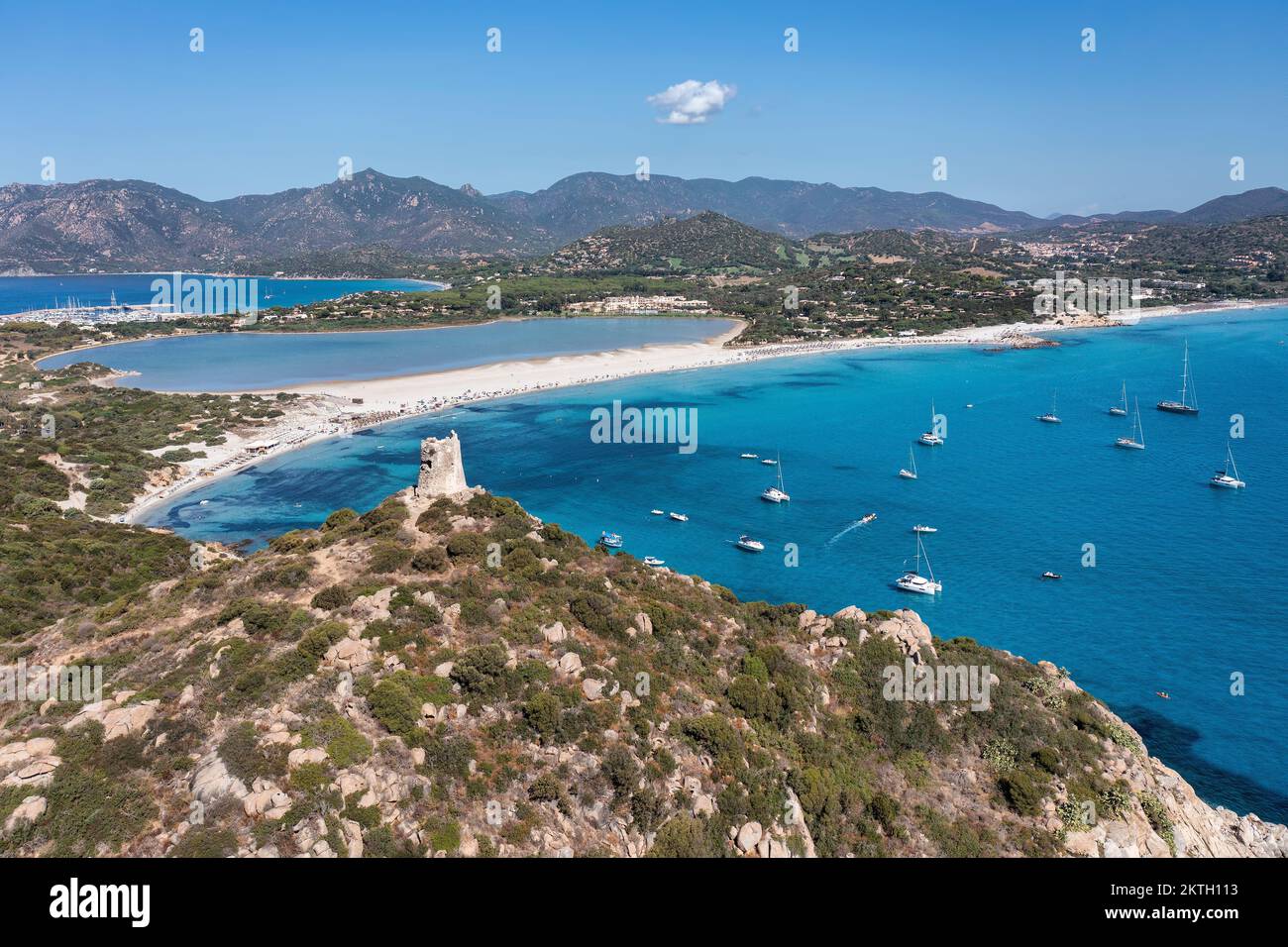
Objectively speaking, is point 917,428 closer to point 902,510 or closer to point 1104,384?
point 902,510

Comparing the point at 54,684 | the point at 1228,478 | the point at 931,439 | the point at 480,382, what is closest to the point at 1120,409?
the point at 1228,478

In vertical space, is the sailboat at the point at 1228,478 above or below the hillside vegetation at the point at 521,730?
above

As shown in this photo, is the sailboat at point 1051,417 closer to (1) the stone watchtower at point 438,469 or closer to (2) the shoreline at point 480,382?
(2) the shoreline at point 480,382

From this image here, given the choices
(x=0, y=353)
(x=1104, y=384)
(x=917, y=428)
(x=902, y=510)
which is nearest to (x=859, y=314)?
(x=1104, y=384)

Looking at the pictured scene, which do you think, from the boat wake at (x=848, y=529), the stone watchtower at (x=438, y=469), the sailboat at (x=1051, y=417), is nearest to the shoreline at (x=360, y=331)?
the sailboat at (x=1051, y=417)

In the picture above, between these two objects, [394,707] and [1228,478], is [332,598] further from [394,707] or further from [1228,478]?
[1228,478]

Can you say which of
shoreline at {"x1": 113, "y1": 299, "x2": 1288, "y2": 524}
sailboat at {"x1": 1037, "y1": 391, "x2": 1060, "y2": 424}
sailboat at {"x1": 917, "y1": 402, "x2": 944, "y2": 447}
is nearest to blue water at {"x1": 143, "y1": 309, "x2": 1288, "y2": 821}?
sailboat at {"x1": 917, "y1": 402, "x2": 944, "y2": 447}
